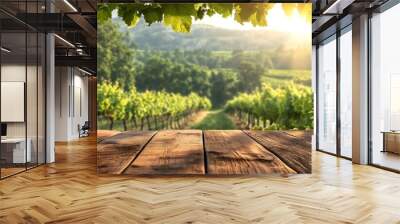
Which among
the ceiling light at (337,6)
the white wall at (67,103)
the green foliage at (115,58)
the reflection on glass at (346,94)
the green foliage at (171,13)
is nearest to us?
the green foliage at (171,13)

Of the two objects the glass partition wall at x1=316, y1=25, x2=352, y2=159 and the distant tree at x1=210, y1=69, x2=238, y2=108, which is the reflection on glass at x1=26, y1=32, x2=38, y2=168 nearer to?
the distant tree at x1=210, y1=69, x2=238, y2=108

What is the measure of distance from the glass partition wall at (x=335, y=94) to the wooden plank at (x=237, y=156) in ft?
10.5

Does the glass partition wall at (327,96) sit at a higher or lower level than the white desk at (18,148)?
higher

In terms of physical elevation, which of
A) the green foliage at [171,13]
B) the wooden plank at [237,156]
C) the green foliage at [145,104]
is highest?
the green foliage at [171,13]

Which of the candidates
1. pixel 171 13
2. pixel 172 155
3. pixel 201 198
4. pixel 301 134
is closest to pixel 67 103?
pixel 172 155

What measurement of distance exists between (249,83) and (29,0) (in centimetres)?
396

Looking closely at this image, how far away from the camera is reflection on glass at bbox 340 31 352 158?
8734 millimetres

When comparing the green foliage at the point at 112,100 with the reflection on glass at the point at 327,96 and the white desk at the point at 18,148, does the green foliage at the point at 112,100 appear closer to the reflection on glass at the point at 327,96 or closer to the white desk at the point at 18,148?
the white desk at the point at 18,148

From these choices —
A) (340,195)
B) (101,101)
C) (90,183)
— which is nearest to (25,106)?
(101,101)

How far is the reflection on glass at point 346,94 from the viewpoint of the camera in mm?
8734

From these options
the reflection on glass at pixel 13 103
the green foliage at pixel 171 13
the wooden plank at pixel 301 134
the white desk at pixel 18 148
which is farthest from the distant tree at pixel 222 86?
the white desk at pixel 18 148

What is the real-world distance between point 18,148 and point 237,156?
11.8ft

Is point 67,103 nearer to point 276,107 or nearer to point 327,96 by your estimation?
point 327,96

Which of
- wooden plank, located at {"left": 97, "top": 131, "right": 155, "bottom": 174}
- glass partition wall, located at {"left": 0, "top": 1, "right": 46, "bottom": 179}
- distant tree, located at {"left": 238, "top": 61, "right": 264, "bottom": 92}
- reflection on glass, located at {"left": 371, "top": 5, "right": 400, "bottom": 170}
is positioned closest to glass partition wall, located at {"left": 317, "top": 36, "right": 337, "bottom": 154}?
reflection on glass, located at {"left": 371, "top": 5, "right": 400, "bottom": 170}
